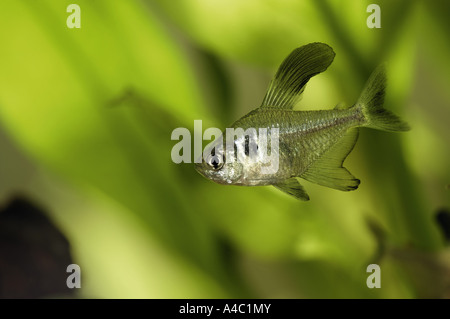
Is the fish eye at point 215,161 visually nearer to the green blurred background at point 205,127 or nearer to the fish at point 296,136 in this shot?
the fish at point 296,136

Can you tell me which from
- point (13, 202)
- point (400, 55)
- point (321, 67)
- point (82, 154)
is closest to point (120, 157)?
point (82, 154)

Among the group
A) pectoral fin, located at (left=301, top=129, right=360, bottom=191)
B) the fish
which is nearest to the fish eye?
the fish

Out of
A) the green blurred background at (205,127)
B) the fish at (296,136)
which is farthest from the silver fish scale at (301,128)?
the green blurred background at (205,127)

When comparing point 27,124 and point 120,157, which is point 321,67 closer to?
point 120,157

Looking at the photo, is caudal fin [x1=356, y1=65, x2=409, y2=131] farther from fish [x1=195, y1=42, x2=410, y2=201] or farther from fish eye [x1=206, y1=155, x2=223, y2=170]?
fish eye [x1=206, y1=155, x2=223, y2=170]

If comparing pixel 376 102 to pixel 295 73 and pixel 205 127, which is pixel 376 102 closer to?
pixel 295 73

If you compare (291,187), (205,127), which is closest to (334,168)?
(291,187)
